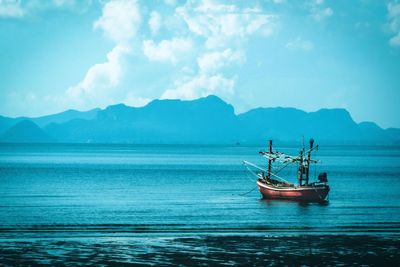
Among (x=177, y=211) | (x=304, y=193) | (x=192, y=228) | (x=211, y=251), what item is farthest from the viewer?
(x=304, y=193)

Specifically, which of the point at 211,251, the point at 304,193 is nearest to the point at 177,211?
the point at 304,193

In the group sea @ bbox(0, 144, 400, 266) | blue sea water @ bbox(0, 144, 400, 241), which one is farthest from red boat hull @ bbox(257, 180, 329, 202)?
blue sea water @ bbox(0, 144, 400, 241)

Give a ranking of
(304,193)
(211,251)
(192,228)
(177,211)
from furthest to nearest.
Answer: (304,193) < (177,211) < (192,228) < (211,251)

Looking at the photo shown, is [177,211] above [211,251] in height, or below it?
above

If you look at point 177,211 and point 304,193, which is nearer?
point 177,211

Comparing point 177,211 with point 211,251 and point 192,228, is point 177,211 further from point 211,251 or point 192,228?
point 211,251

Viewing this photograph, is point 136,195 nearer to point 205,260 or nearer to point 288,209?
point 288,209

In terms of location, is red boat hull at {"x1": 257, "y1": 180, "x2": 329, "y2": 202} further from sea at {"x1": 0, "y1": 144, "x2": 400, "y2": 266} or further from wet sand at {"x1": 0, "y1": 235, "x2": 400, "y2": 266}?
wet sand at {"x1": 0, "y1": 235, "x2": 400, "y2": 266}

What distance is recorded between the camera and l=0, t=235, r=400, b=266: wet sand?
36.2m

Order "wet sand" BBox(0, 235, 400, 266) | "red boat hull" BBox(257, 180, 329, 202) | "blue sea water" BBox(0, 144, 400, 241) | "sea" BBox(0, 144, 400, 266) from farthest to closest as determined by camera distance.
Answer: "red boat hull" BBox(257, 180, 329, 202), "blue sea water" BBox(0, 144, 400, 241), "sea" BBox(0, 144, 400, 266), "wet sand" BBox(0, 235, 400, 266)

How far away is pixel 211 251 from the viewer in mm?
39375

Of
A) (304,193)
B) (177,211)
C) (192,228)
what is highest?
(304,193)

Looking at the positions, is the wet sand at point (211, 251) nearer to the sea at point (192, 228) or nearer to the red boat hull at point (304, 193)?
the sea at point (192, 228)

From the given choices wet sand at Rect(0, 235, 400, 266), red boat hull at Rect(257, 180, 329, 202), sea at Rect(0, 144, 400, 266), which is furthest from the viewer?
red boat hull at Rect(257, 180, 329, 202)
